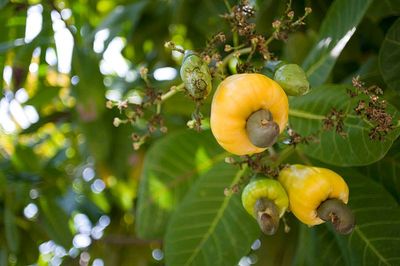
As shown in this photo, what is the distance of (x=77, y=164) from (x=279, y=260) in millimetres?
1065

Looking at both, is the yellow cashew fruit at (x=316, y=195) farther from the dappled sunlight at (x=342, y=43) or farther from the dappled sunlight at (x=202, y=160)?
the dappled sunlight at (x=202, y=160)

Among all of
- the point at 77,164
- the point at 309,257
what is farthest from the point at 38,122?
the point at 309,257

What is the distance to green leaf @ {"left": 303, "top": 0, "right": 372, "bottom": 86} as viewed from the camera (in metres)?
1.25

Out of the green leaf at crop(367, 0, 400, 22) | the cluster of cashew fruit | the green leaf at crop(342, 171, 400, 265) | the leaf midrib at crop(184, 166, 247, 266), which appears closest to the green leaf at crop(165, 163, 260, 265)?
the leaf midrib at crop(184, 166, 247, 266)

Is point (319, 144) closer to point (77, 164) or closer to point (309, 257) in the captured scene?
point (309, 257)

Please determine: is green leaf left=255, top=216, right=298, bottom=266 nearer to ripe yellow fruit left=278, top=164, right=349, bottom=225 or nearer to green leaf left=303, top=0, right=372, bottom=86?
→ green leaf left=303, top=0, right=372, bottom=86

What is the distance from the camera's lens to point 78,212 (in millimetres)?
2180

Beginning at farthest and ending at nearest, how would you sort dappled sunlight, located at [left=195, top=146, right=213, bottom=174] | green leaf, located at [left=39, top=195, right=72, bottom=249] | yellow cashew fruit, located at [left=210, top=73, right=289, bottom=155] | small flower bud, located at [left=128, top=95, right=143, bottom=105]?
1. green leaf, located at [left=39, top=195, right=72, bottom=249]
2. dappled sunlight, located at [left=195, top=146, right=213, bottom=174]
3. small flower bud, located at [left=128, top=95, right=143, bottom=105]
4. yellow cashew fruit, located at [left=210, top=73, right=289, bottom=155]

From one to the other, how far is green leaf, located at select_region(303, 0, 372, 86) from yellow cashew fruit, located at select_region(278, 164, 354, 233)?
381 mm

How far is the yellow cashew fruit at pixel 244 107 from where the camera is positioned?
89 centimetres

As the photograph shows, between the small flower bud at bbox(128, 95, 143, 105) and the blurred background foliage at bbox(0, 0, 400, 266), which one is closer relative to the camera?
the small flower bud at bbox(128, 95, 143, 105)

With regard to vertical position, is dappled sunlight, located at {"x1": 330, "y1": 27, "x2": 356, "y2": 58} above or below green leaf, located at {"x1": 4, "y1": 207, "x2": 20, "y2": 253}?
above

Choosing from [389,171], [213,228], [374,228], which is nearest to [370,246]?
[374,228]

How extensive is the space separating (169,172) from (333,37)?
1.83 feet
